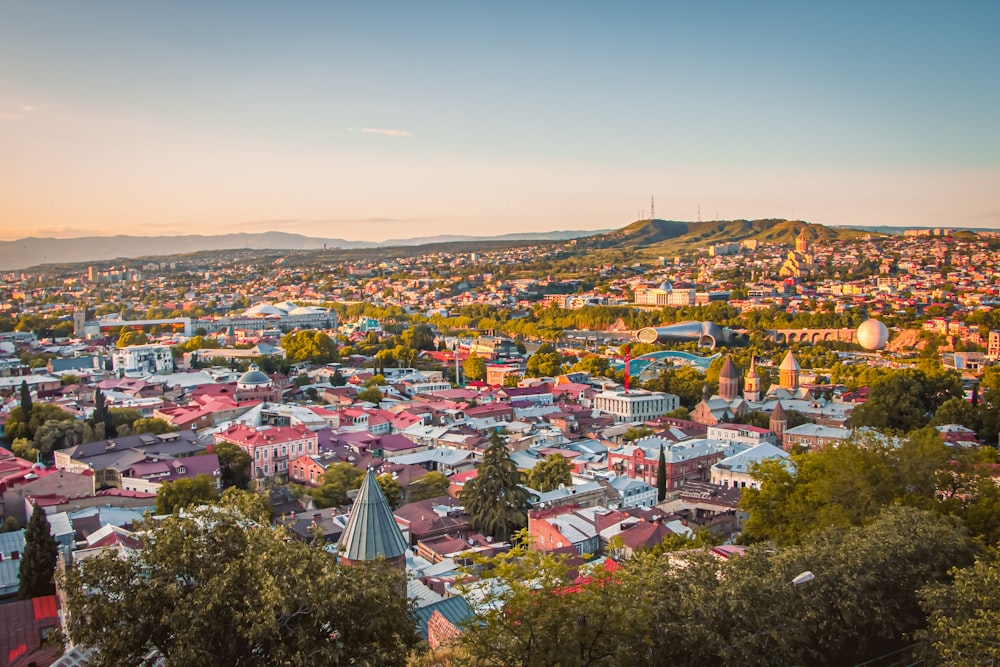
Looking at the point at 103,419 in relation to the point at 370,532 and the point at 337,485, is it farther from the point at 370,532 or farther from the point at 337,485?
the point at 370,532

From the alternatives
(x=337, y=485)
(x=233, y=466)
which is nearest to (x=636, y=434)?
(x=337, y=485)

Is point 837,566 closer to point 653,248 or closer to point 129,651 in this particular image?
point 129,651

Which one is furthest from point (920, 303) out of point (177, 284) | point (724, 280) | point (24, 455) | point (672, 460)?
point (177, 284)

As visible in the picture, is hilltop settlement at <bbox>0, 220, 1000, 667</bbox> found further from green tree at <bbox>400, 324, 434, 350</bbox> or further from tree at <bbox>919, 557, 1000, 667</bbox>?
green tree at <bbox>400, 324, 434, 350</bbox>

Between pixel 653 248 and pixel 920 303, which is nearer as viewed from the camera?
pixel 920 303

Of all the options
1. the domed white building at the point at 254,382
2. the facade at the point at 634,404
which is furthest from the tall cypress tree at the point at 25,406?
the facade at the point at 634,404

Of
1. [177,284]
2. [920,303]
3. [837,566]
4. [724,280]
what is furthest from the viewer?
[177,284]

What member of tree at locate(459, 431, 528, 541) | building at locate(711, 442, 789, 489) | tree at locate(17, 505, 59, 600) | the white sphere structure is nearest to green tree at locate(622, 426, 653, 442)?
building at locate(711, 442, 789, 489)
